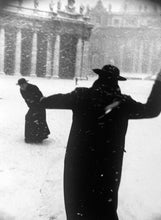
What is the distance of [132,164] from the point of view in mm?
6246

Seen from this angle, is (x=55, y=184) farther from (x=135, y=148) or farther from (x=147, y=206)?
(x=135, y=148)

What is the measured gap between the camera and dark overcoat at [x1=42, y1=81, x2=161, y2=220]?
9.80 feet

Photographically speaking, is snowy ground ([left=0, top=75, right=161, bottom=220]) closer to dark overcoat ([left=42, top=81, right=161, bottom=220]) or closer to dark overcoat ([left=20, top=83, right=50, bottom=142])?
dark overcoat ([left=20, top=83, right=50, bottom=142])

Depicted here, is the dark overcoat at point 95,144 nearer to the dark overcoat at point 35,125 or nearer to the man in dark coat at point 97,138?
the man in dark coat at point 97,138

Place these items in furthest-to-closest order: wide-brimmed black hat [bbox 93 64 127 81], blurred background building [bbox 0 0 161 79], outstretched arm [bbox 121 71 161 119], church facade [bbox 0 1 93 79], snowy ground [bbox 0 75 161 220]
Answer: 1. church facade [bbox 0 1 93 79]
2. blurred background building [bbox 0 0 161 79]
3. snowy ground [bbox 0 75 161 220]
4. wide-brimmed black hat [bbox 93 64 127 81]
5. outstretched arm [bbox 121 71 161 119]

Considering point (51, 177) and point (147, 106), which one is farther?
point (51, 177)

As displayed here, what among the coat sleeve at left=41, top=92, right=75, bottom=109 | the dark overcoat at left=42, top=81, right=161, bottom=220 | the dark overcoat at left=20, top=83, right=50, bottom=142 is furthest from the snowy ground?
the coat sleeve at left=41, top=92, right=75, bottom=109

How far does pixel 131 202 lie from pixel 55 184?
3.61 ft

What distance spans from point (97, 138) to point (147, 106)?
1.69 feet

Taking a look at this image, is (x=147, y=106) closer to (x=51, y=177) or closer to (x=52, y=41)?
(x=51, y=177)

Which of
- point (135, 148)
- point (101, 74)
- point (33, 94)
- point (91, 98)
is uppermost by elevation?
point (101, 74)

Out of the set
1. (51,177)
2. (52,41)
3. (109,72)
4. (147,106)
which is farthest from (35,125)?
(52,41)

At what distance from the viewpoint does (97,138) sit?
123 inches

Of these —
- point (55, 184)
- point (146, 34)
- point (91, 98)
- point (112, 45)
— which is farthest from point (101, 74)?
point (146, 34)
